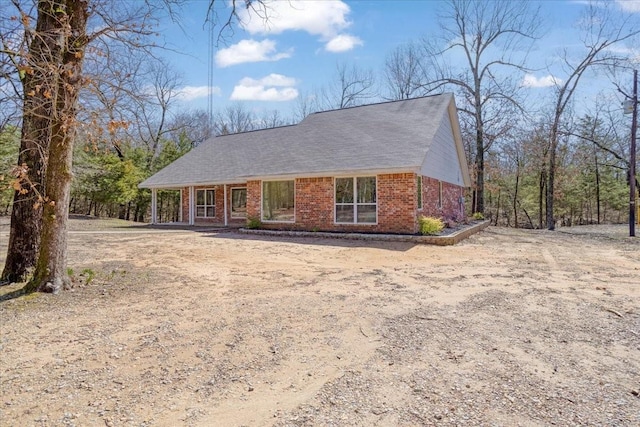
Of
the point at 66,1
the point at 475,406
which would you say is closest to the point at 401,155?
the point at 66,1

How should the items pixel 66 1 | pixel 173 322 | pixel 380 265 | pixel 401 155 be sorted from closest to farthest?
pixel 173 322
pixel 66 1
pixel 380 265
pixel 401 155

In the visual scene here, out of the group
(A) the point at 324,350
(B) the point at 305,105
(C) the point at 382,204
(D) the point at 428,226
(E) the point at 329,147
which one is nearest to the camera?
(A) the point at 324,350

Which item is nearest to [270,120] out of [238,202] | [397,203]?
[238,202]

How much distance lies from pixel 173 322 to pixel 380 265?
483 cm

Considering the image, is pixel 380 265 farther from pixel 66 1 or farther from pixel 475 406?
pixel 66 1

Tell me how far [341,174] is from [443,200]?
18.3 ft

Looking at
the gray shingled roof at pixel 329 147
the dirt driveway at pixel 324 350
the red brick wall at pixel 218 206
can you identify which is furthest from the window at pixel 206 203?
the dirt driveway at pixel 324 350

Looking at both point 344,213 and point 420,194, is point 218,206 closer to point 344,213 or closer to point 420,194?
point 344,213

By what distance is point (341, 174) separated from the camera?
13430 mm

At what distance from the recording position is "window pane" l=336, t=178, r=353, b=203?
534 inches

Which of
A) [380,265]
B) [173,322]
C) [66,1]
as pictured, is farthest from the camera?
[380,265]

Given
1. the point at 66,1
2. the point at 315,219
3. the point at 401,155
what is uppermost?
the point at 66,1

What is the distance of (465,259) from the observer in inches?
346

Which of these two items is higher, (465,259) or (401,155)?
(401,155)
